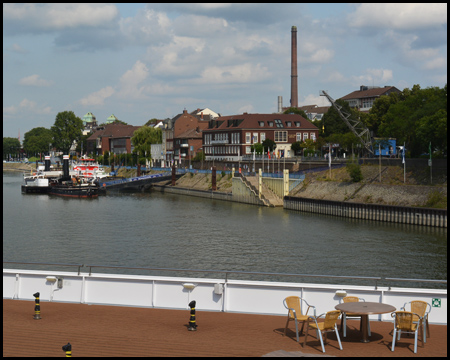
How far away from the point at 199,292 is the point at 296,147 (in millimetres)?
104815

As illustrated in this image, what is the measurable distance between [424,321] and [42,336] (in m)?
→ 8.05

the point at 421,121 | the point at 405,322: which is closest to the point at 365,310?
the point at 405,322

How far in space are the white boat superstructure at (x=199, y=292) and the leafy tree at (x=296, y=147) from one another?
103 metres

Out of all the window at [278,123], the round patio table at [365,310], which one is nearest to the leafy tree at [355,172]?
the window at [278,123]

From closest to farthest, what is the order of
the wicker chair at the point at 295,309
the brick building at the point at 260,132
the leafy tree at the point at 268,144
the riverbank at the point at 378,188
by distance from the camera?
the wicker chair at the point at 295,309 → the riverbank at the point at 378,188 → the leafy tree at the point at 268,144 → the brick building at the point at 260,132

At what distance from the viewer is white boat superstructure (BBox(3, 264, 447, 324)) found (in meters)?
15.3

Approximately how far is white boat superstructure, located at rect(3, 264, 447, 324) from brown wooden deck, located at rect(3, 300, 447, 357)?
0.30m

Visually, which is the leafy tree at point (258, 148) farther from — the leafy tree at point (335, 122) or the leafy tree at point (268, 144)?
the leafy tree at point (335, 122)

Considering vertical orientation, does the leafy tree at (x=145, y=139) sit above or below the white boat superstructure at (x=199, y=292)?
above

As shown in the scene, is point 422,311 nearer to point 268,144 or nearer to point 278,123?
point 268,144

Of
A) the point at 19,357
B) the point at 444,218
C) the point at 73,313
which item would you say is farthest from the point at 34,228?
the point at 19,357

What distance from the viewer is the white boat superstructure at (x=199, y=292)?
15.3 m

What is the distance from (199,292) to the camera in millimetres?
16234

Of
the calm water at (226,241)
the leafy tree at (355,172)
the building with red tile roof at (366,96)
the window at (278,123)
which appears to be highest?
the building with red tile roof at (366,96)
